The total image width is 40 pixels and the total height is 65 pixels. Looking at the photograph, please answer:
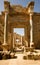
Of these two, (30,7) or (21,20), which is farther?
(21,20)

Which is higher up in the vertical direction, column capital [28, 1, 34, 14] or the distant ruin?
column capital [28, 1, 34, 14]

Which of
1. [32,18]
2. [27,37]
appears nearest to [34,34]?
[27,37]

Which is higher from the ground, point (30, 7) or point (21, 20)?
point (30, 7)

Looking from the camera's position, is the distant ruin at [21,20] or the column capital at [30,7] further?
the distant ruin at [21,20]

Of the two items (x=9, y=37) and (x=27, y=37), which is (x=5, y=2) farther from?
(x=27, y=37)

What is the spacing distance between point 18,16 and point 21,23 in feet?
3.41

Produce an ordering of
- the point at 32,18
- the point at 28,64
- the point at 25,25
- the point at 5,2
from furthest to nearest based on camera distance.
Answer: the point at 25,25 < the point at 32,18 < the point at 5,2 < the point at 28,64

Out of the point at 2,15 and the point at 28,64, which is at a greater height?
the point at 2,15

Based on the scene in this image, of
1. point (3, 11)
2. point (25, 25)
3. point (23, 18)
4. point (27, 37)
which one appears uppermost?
point (3, 11)

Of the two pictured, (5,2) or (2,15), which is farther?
(2,15)

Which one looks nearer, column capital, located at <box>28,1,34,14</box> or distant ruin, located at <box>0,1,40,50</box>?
column capital, located at <box>28,1,34,14</box>

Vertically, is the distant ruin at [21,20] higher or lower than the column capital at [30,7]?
lower

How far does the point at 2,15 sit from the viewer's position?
14172 millimetres

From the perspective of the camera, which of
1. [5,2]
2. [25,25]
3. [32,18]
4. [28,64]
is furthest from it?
[25,25]
